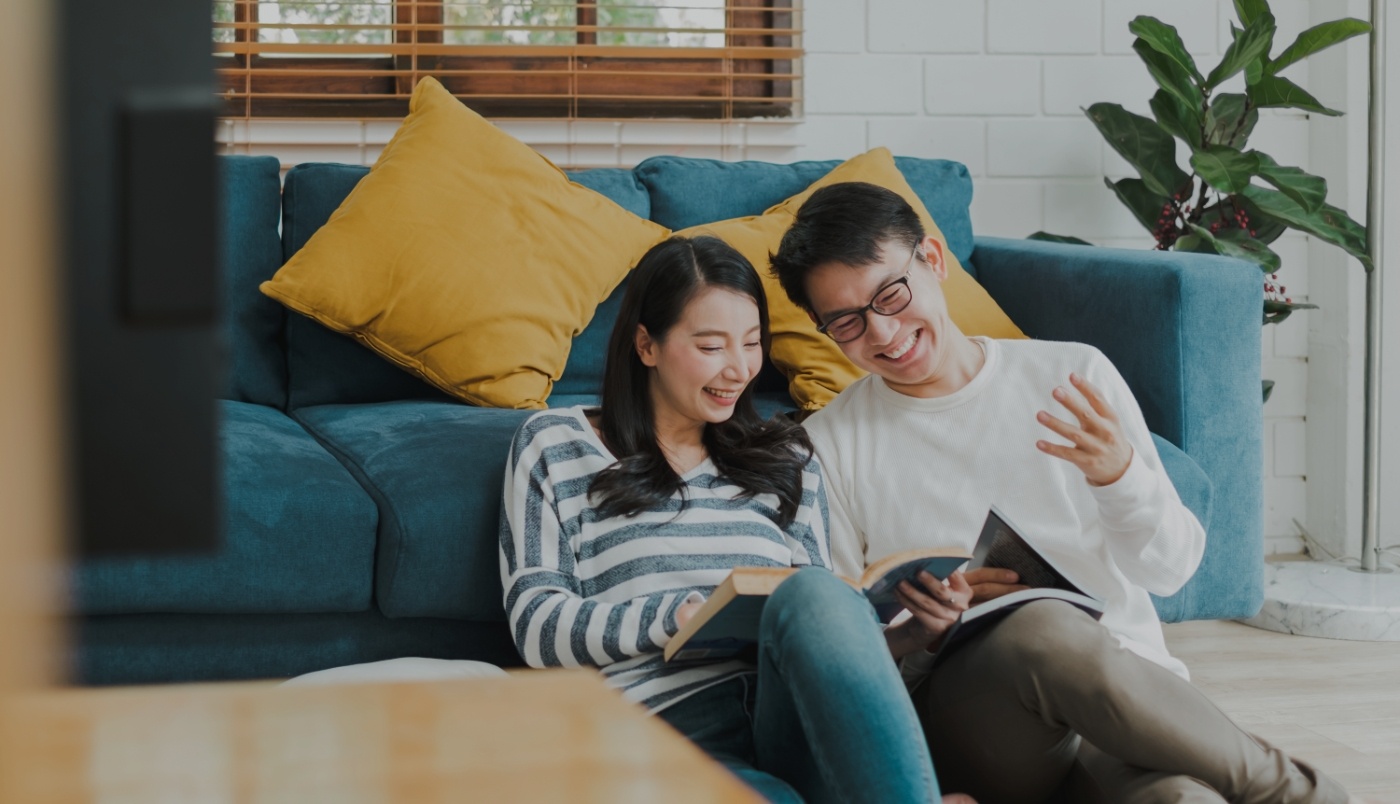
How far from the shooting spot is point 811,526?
1616 mm

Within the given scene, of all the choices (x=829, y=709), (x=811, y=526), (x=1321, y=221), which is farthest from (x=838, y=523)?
(x=1321, y=221)

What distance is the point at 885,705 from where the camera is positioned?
1.13 meters

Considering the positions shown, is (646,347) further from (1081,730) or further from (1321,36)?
(1321,36)

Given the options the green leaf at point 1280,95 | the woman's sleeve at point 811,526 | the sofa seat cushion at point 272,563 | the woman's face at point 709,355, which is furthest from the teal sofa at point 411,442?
the green leaf at point 1280,95

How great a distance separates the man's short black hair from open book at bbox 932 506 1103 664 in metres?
0.38

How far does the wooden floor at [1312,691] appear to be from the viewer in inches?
76.5

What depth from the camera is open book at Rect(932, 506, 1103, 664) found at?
1.42m

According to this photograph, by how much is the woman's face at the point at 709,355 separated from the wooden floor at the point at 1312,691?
3.35 ft

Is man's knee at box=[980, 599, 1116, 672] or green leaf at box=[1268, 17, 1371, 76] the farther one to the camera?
green leaf at box=[1268, 17, 1371, 76]

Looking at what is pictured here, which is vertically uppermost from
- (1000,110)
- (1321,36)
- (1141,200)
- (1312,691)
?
(1321,36)

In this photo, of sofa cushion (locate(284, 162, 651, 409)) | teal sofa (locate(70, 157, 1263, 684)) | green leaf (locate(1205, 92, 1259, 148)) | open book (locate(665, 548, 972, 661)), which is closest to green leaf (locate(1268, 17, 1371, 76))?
green leaf (locate(1205, 92, 1259, 148))

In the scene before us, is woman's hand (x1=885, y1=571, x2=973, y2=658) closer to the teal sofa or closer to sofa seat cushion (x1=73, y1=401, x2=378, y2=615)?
the teal sofa

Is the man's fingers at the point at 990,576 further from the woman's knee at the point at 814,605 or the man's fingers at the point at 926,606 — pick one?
the woman's knee at the point at 814,605

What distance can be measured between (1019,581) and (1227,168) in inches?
62.2
